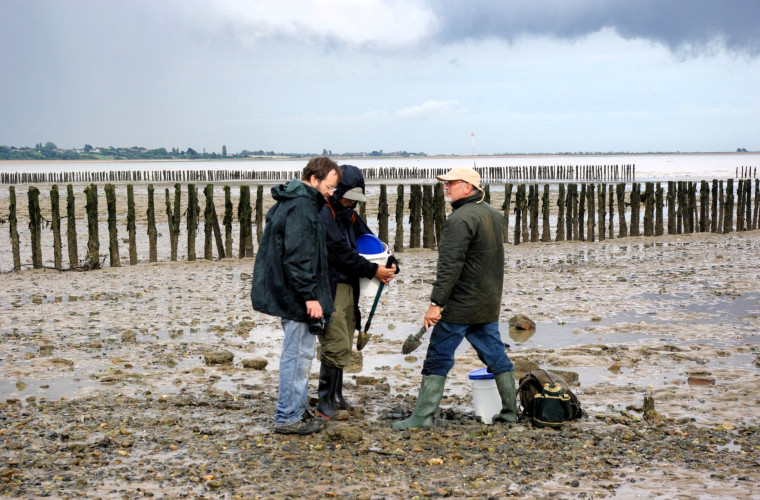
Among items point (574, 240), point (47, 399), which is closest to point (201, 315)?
point (47, 399)

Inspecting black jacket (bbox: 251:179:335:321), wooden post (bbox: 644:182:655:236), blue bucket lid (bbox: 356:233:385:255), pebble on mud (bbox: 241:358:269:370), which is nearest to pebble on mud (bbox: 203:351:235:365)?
pebble on mud (bbox: 241:358:269:370)

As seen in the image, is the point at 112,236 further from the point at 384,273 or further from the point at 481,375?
the point at 481,375

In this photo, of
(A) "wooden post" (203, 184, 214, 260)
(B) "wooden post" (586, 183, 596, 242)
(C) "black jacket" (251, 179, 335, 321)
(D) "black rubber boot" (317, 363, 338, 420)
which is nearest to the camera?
(C) "black jacket" (251, 179, 335, 321)

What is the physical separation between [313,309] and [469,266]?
107cm

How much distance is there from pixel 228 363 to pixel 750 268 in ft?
30.7

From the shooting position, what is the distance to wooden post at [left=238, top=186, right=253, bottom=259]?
617 inches

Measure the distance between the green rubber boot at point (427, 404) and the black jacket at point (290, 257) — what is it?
902 millimetres

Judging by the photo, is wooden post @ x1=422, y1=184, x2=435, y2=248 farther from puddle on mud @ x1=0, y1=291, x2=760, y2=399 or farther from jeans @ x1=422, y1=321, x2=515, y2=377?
jeans @ x1=422, y1=321, x2=515, y2=377

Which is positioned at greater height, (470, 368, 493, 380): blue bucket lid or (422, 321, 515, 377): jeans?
(422, 321, 515, 377): jeans

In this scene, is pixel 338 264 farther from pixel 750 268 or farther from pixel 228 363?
pixel 750 268

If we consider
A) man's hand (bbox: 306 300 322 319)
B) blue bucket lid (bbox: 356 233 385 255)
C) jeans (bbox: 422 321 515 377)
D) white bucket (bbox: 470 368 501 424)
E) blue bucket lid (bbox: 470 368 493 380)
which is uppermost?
blue bucket lid (bbox: 356 233 385 255)

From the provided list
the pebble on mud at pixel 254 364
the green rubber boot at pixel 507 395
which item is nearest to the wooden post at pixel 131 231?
the pebble on mud at pixel 254 364

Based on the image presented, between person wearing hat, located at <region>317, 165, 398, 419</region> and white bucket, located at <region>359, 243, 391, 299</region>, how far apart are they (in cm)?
4

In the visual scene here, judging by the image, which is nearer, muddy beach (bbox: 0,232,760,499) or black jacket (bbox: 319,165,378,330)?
muddy beach (bbox: 0,232,760,499)
